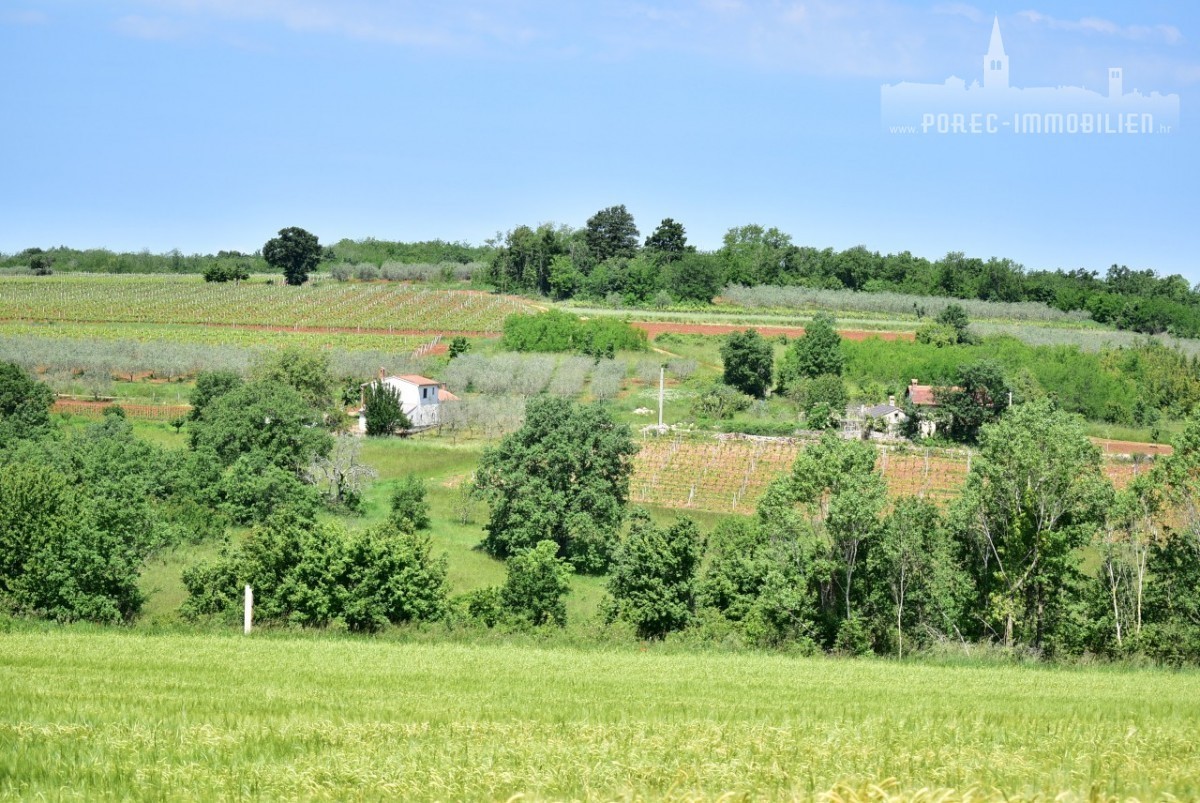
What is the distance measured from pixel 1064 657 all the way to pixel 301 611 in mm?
17277

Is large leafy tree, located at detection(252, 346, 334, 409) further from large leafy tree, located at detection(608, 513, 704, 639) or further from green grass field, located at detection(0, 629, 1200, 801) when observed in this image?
green grass field, located at detection(0, 629, 1200, 801)

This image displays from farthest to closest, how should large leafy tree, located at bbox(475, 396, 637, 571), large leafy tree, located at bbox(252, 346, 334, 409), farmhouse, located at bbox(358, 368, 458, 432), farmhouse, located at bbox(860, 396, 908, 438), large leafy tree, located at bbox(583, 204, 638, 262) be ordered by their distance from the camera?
1. large leafy tree, located at bbox(583, 204, 638, 262)
2. large leafy tree, located at bbox(252, 346, 334, 409)
3. farmhouse, located at bbox(358, 368, 458, 432)
4. farmhouse, located at bbox(860, 396, 908, 438)
5. large leafy tree, located at bbox(475, 396, 637, 571)

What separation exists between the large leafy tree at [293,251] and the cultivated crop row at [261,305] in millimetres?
5448

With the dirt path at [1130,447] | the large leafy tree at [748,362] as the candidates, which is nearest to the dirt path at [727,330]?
the large leafy tree at [748,362]

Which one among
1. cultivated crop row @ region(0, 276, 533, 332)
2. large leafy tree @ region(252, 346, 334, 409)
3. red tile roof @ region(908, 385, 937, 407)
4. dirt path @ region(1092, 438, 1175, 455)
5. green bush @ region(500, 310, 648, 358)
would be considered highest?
cultivated crop row @ region(0, 276, 533, 332)

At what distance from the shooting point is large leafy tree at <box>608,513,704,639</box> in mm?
30250

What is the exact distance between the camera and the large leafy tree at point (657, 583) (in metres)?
30.2

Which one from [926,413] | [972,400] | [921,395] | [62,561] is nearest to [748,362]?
[921,395]

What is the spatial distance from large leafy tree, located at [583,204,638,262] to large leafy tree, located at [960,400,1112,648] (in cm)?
11406

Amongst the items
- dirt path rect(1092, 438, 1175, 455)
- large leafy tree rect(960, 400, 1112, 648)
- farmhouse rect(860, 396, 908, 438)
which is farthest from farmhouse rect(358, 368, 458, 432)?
large leafy tree rect(960, 400, 1112, 648)

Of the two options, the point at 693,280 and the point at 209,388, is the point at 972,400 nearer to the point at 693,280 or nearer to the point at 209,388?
the point at 209,388

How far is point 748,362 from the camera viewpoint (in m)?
79.2

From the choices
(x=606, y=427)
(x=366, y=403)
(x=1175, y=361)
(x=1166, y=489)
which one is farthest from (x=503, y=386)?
(x=1166, y=489)

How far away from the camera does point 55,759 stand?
836cm
